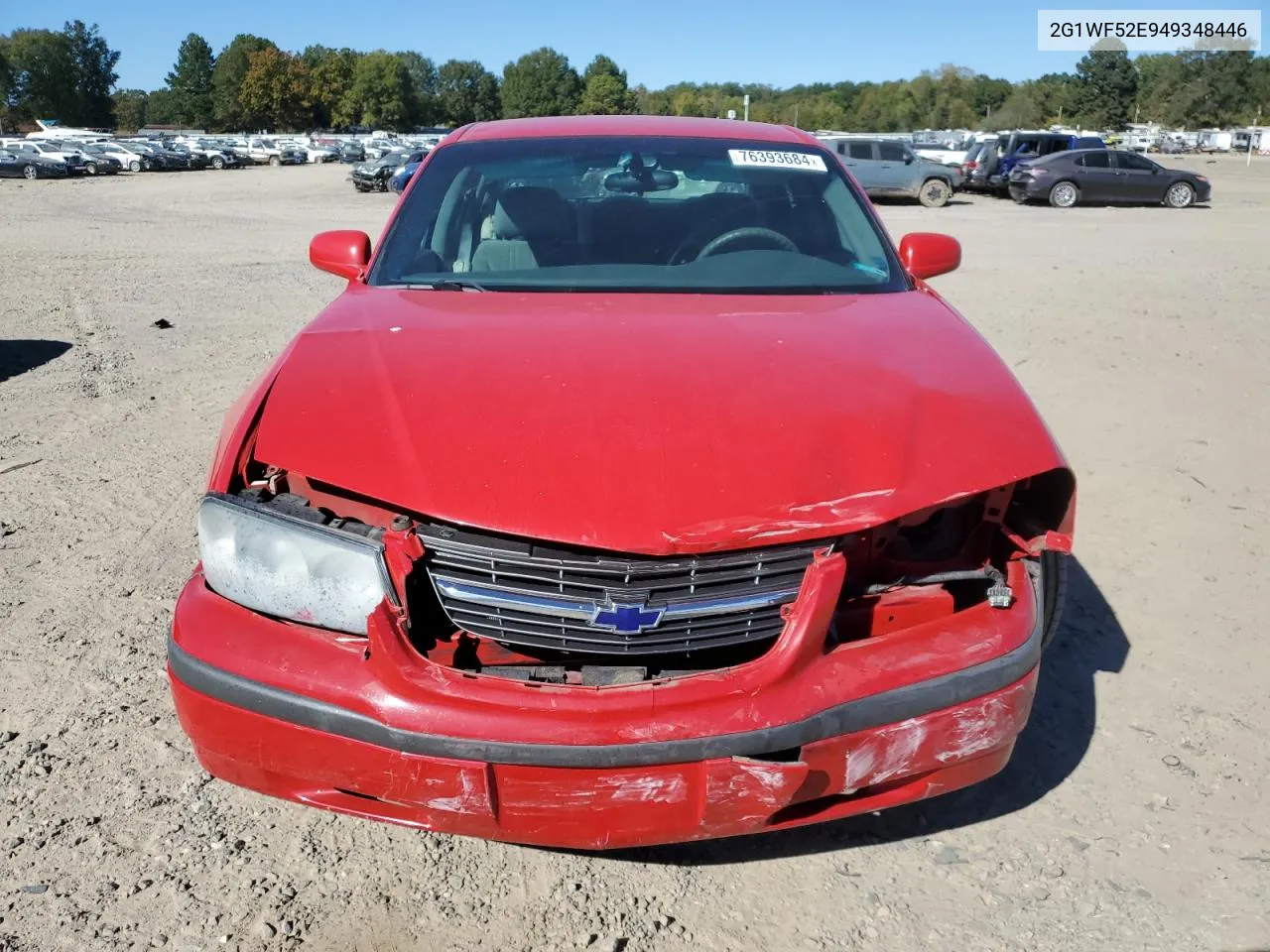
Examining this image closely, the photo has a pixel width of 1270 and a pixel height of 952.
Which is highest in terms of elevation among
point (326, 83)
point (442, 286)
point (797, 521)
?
point (326, 83)

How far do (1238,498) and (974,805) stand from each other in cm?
282

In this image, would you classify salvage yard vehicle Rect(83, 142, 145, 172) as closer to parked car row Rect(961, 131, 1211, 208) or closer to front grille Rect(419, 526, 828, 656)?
parked car row Rect(961, 131, 1211, 208)

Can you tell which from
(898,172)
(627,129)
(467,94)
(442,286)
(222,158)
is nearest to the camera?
(442,286)

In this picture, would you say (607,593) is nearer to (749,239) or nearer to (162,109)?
(749,239)

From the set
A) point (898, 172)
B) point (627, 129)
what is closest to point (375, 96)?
point (898, 172)

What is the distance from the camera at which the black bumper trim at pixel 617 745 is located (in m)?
1.85

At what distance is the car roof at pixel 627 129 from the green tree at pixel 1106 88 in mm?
87325

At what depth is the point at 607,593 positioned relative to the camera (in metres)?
1.94

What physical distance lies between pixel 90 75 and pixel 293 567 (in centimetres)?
12771

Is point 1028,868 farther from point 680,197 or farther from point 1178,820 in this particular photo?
point 680,197

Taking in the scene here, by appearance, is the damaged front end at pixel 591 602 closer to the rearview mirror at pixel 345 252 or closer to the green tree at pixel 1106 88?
the rearview mirror at pixel 345 252

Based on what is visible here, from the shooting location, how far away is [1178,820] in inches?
99.7

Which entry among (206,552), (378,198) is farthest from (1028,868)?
(378,198)

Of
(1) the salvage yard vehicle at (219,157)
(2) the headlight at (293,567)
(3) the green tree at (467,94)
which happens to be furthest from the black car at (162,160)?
(3) the green tree at (467,94)
